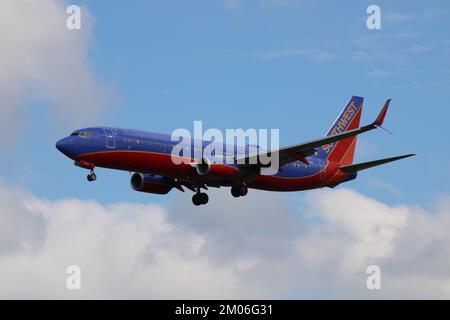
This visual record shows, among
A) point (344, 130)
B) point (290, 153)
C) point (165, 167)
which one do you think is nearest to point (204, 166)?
point (165, 167)

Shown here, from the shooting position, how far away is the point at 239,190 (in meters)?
72.9

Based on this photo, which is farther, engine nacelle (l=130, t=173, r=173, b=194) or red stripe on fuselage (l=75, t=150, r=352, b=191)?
engine nacelle (l=130, t=173, r=173, b=194)

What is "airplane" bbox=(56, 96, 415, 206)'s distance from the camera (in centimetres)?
6688

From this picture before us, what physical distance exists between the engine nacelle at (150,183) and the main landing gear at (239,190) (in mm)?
5867

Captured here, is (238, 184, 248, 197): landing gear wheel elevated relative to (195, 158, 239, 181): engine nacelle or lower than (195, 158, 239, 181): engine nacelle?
lower

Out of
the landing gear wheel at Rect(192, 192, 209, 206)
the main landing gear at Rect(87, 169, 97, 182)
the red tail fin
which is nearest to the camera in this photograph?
the main landing gear at Rect(87, 169, 97, 182)

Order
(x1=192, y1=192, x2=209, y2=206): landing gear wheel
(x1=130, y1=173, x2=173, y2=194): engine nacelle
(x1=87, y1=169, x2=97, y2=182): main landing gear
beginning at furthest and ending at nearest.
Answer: (x1=192, y1=192, x2=209, y2=206): landing gear wheel
(x1=130, y1=173, x2=173, y2=194): engine nacelle
(x1=87, y1=169, x2=97, y2=182): main landing gear

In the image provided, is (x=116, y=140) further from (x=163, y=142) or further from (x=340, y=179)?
(x=340, y=179)

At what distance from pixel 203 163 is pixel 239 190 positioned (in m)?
4.99

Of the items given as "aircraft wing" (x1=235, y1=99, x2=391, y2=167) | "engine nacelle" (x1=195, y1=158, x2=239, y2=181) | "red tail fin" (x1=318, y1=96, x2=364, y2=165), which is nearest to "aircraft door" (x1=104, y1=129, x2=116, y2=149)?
"engine nacelle" (x1=195, y1=158, x2=239, y2=181)

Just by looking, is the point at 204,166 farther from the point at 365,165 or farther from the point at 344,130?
the point at 344,130

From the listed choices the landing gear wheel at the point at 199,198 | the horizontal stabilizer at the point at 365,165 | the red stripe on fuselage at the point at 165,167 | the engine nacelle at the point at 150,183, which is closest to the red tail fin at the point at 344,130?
the horizontal stabilizer at the point at 365,165

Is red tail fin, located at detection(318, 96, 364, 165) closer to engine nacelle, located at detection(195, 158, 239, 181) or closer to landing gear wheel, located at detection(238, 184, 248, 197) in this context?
landing gear wheel, located at detection(238, 184, 248, 197)
